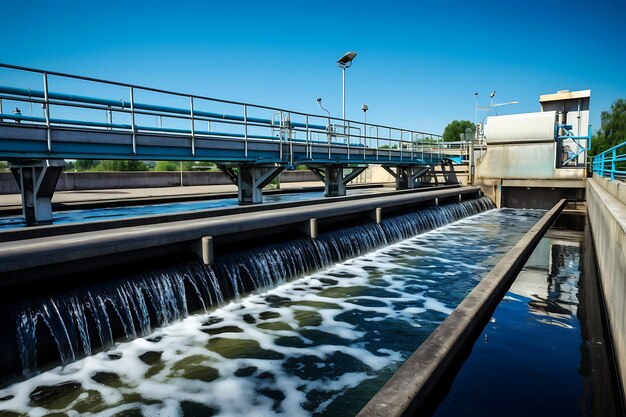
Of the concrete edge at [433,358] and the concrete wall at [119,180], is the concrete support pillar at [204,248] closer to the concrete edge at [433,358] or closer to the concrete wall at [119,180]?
the concrete edge at [433,358]

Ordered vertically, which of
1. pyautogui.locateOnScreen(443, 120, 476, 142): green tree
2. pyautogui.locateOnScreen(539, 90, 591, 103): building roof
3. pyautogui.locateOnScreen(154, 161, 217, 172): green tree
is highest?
pyautogui.locateOnScreen(443, 120, 476, 142): green tree

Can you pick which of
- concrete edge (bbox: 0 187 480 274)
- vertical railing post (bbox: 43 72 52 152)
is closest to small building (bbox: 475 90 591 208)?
concrete edge (bbox: 0 187 480 274)

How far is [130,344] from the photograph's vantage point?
17.9 ft

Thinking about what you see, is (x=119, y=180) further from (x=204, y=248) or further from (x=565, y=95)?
(x=565, y=95)

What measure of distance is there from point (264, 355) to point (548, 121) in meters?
23.8

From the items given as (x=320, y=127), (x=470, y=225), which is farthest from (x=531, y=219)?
(x=320, y=127)

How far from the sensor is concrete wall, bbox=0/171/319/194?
19891mm

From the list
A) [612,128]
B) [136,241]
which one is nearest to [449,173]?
[136,241]

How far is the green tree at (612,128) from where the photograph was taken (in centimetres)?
6396

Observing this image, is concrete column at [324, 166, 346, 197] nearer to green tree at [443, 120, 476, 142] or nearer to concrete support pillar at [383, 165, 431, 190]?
concrete support pillar at [383, 165, 431, 190]

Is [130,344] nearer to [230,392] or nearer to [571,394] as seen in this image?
[230,392]

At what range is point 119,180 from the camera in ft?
81.3

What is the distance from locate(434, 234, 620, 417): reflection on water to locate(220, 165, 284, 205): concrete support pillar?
8.63 m

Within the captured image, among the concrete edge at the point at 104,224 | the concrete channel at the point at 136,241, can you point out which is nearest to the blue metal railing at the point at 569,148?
the concrete channel at the point at 136,241
